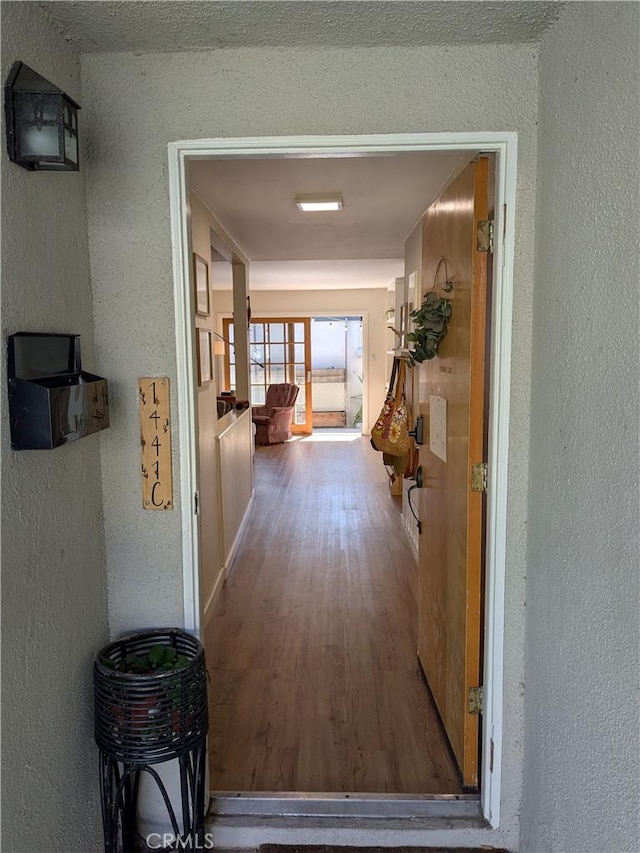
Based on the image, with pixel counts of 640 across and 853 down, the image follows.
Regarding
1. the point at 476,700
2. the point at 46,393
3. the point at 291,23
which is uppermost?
the point at 291,23

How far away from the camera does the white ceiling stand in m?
2.74

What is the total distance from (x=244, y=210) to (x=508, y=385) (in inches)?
100

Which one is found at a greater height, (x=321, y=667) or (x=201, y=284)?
(x=201, y=284)

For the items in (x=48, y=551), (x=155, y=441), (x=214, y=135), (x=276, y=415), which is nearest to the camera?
(x=48, y=551)

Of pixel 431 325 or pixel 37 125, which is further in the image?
pixel 431 325

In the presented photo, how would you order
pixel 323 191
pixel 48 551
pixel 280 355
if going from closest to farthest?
pixel 48 551, pixel 323 191, pixel 280 355

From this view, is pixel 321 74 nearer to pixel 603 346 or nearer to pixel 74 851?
pixel 603 346

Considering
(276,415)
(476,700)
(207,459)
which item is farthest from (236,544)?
(276,415)

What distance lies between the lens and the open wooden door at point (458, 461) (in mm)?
1835

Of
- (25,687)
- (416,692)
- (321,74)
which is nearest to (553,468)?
(321,74)

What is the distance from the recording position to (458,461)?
1964mm

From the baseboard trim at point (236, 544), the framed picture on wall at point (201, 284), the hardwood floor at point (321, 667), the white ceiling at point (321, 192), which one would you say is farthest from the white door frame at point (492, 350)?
the baseboard trim at point (236, 544)

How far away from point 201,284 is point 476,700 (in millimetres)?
2570

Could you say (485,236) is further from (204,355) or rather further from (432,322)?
(204,355)
